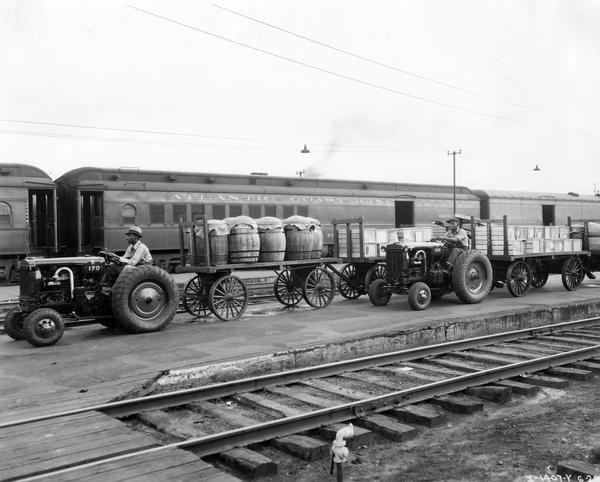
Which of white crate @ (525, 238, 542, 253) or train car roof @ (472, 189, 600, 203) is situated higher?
train car roof @ (472, 189, 600, 203)

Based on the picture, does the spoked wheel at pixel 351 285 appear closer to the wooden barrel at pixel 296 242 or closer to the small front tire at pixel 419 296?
the small front tire at pixel 419 296

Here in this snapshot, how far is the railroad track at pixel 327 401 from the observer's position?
4625 millimetres

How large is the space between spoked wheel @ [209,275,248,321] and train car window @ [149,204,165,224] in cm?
896

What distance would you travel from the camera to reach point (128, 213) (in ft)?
62.2

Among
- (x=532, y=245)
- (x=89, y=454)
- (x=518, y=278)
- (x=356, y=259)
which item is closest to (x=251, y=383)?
(x=89, y=454)

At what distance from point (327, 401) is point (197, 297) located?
5.95m

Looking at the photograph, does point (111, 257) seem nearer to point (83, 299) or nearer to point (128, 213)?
point (83, 299)

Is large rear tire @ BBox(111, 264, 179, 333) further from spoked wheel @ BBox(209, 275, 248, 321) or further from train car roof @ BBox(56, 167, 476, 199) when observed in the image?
train car roof @ BBox(56, 167, 476, 199)

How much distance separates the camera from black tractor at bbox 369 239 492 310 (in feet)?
41.1

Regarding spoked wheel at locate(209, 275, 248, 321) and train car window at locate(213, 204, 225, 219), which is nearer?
spoked wheel at locate(209, 275, 248, 321)

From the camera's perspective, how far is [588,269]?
16.8 m

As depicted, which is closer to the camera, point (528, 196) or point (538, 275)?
point (538, 275)

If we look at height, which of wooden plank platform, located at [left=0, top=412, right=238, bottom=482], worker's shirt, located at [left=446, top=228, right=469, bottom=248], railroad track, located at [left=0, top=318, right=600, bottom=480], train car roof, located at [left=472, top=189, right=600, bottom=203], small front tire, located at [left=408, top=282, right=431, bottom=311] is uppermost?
train car roof, located at [left=472, top=189, right=600, bottom=203]

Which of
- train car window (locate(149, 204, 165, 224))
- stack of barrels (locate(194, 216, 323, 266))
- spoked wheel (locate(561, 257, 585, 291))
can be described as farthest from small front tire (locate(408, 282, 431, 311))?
train car window (locate(149, 204, 165, 224))
